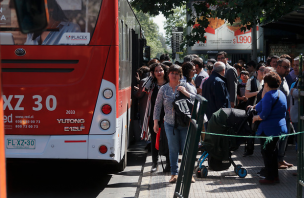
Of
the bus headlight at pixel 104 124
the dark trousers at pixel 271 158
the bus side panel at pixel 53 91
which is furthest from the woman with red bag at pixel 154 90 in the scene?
the dark trousers at pixel 271 158

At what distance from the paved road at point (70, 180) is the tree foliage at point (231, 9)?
20.8ft

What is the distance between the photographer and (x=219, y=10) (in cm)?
1538

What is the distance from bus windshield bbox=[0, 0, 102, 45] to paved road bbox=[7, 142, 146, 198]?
1.76 m

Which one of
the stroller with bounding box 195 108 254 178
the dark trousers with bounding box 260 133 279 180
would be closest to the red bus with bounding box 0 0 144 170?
the stroller with bounding box 195 108 254 178

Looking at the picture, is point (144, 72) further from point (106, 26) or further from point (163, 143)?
point (106, 26)

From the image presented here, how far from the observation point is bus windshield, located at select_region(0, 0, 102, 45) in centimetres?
676

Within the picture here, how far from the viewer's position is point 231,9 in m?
14.8

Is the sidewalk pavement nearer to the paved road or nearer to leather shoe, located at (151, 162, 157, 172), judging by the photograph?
leather shoe, located at (151, 162, 157, 172)

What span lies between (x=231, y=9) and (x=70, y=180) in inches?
346

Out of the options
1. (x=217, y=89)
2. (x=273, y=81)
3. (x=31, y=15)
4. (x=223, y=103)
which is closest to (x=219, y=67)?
(x=217, y=89)

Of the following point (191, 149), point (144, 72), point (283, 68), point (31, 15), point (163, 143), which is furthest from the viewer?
point (144, 72)

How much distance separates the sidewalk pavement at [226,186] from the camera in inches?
259

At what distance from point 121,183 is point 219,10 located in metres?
9.07

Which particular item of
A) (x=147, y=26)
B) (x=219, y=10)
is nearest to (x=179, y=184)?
(x=219, y=10)
